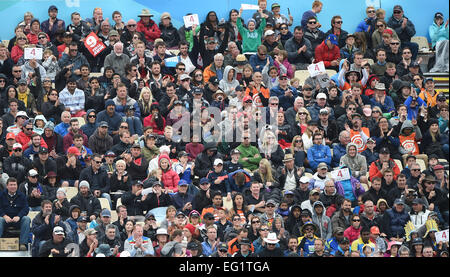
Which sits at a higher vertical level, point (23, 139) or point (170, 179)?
point (23, 139)

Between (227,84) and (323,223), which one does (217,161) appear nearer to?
(323,223)

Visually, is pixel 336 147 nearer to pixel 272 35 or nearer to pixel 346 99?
pixel 346 99

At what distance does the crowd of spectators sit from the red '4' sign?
0.16 meters

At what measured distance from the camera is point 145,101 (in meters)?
19.5

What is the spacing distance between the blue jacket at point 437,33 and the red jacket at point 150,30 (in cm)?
522

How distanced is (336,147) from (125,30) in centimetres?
487

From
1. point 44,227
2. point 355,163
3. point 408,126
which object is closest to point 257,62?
point 408,126

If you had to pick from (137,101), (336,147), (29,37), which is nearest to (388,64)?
(336,147)

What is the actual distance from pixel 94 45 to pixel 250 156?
395 cm

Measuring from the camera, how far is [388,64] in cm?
2084

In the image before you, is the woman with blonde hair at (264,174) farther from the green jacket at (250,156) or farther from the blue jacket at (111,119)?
the blue jacket at (111,119)

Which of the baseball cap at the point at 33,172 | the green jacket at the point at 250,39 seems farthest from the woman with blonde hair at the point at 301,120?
the baseball cap at the point at 33,172

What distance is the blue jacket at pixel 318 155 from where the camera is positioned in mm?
18453
